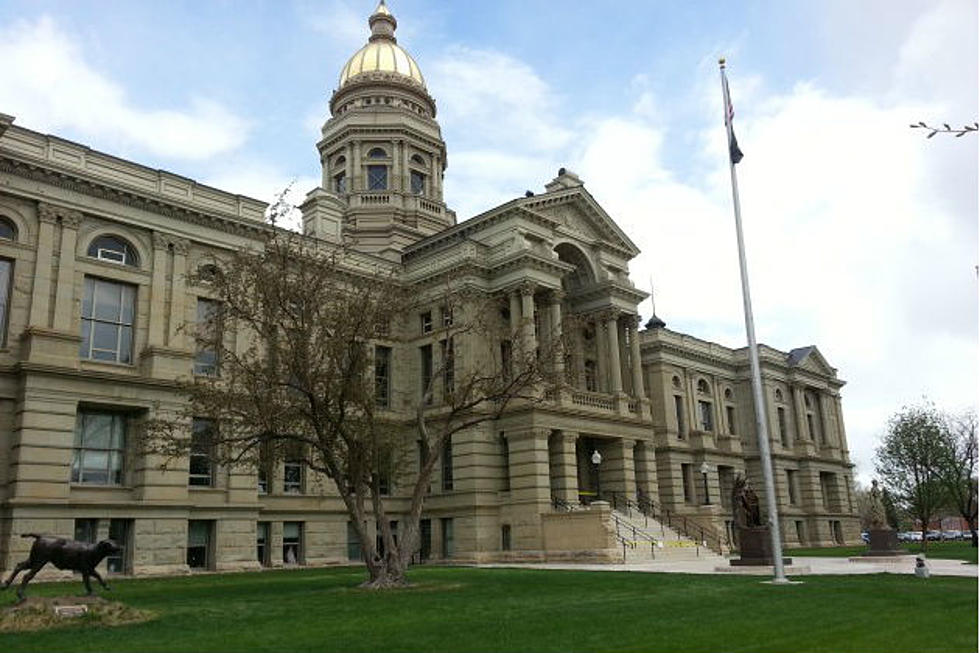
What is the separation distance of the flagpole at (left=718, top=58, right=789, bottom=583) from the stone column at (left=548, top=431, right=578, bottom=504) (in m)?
17.1

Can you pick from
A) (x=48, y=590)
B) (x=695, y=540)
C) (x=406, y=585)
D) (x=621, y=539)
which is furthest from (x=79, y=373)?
(x=695, y=540)

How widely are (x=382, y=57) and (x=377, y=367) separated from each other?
99.6 feet

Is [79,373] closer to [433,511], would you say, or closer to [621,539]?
[433,511]

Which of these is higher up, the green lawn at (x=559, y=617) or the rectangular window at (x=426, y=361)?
the rectangular window at (x=426, y=361)

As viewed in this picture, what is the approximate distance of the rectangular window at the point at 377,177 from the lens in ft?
197

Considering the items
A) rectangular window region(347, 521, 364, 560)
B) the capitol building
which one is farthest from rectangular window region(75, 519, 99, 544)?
rectangular window region(347, 521, 364, 560)

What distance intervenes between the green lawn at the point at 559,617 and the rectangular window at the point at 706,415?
40636mm

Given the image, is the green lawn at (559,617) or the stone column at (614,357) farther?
the stone column at (614,357)

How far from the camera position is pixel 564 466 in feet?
137

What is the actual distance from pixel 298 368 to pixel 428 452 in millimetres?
4976

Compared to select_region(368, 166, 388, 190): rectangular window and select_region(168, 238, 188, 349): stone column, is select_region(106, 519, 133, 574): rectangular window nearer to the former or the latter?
select_region(168, 238, 188, 349): stone column

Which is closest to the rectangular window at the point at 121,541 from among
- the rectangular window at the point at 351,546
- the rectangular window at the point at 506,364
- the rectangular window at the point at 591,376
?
the rectangular window at the point at 351,546

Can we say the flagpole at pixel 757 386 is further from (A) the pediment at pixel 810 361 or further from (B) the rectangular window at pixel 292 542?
(A) the pediment at pixel 810 361

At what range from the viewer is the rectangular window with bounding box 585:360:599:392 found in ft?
163
